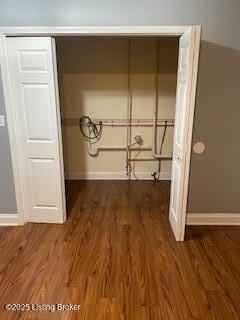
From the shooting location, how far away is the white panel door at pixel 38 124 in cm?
257

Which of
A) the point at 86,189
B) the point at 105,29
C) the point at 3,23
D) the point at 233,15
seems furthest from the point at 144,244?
the point at 3,23

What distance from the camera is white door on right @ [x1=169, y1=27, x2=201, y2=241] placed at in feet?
7.06

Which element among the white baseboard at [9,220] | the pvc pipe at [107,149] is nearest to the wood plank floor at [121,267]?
the white baseboard at [9,220]

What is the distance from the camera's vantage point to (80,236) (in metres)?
2.81

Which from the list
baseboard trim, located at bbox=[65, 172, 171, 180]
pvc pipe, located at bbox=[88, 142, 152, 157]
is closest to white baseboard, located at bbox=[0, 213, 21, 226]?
baseboard trim, located at bbox=[65, 172, 171, 180]

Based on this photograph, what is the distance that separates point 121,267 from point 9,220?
1.49 metres

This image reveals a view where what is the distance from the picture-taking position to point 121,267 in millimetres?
2326

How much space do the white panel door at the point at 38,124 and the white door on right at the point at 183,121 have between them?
127cm

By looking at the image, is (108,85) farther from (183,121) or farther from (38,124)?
(183,121)

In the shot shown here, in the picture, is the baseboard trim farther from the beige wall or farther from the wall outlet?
the wall outlet

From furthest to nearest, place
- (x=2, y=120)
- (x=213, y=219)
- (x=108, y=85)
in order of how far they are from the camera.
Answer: (x=108, y=85), (x=213, y=219), (x=2, y=120)

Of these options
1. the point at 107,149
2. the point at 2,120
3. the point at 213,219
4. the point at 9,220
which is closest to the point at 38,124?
the point at 2,120

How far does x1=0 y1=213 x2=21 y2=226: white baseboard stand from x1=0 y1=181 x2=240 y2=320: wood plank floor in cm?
7

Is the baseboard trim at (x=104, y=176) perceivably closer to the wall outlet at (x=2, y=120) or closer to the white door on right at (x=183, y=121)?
the white door on right at (x=183, y=121)
